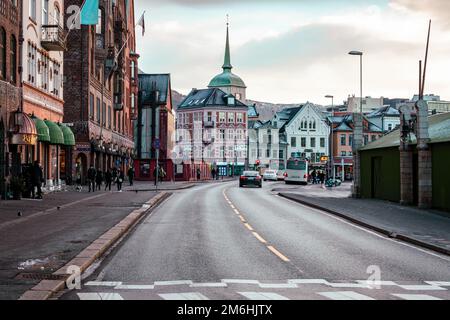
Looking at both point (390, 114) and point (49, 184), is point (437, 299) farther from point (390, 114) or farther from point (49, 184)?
point (390, 114)

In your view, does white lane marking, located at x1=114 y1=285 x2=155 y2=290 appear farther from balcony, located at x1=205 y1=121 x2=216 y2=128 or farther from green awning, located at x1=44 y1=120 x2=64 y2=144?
balcony, located at x1=205 y1=121 x2=216 y2=128

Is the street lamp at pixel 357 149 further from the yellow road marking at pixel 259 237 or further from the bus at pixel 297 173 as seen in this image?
the bus at pixel 297 173

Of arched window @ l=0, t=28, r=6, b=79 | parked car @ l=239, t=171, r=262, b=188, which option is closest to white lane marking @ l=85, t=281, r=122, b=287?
arched window @ l=0, t=28, r=6, b=79

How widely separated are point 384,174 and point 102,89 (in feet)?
106

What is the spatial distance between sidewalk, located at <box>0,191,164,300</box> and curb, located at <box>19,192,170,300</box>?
14 centimetres

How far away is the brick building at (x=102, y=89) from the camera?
172 ft

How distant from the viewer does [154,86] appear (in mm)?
99625

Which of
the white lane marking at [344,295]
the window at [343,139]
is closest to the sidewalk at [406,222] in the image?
the white lane marking at [344,295]

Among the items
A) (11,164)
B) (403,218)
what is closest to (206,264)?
(403,218)

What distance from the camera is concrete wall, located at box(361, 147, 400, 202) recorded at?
110ft

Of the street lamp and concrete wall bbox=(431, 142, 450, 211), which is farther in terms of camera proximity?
the street lamp

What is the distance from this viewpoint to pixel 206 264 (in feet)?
41.4
